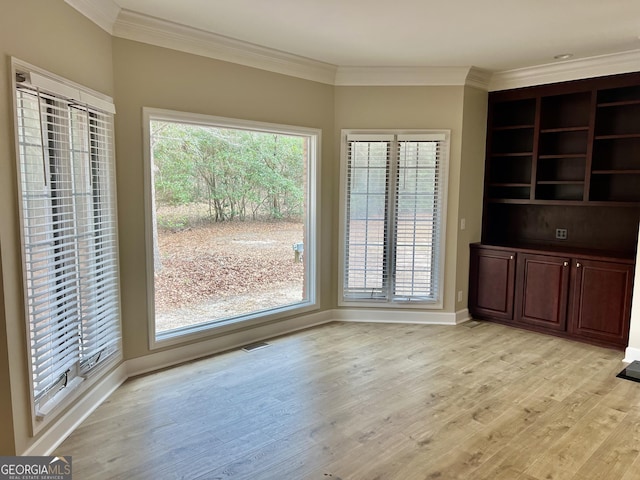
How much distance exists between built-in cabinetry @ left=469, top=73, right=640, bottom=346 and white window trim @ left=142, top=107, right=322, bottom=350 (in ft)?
6.03

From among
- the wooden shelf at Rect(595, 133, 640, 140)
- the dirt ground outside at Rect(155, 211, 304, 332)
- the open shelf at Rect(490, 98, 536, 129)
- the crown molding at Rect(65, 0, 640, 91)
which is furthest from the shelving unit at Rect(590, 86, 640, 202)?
the dirt ground outside at Rect(155, 211, 304, 332)

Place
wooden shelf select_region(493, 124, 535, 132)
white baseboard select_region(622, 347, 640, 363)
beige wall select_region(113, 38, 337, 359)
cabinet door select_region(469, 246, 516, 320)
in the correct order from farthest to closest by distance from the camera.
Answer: cabinet door select_region(469, 246, 516, 320)
wooden shelf select_region(493, 124, 535, 132)
white baseboard select_region(622, 347, 640, 363)
beige wall select_region(113, 38, 337, 359)

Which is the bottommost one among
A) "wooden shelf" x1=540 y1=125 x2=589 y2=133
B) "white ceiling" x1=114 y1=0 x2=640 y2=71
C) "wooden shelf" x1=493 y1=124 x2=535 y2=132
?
"wooden shelf" x1=540 y1=125 x2=589 y2=133

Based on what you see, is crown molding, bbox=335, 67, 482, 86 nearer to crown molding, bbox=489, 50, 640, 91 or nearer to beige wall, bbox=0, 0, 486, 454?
beige wall, bbox=0, 0, 486, 454

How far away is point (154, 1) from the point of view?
291 centimetres

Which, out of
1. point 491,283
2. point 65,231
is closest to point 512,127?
point 491,283

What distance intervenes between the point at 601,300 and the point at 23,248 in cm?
455

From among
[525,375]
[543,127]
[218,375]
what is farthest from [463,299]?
[218,375]

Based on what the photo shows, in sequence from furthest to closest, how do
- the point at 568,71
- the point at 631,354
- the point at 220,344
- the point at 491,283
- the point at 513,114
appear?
1. the point at 513,114
2. the point at 491,283
3. the point at 568,71
4. the point at 220,344
5. the point at 631,354

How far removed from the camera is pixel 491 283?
4.88 m

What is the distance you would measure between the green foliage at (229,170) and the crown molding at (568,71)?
2.27 meters

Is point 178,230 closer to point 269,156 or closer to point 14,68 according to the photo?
point 269,156

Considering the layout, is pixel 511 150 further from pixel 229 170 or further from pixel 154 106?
pixel 154 106

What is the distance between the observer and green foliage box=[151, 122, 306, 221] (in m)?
3.70
